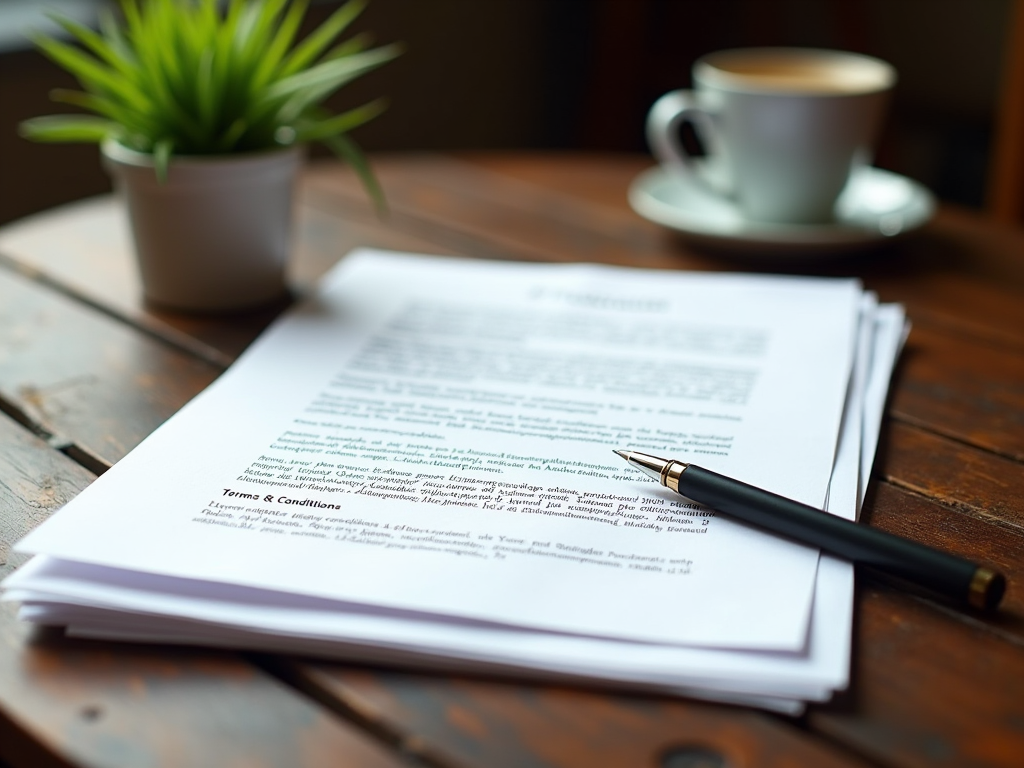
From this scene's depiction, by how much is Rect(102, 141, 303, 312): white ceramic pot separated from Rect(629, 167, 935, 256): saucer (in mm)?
304

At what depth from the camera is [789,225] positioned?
831 millimetres

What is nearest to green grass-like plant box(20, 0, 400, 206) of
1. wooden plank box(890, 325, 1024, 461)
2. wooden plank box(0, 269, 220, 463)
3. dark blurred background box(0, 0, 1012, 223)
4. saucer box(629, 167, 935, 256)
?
wooden plank box(0, 269, 220, 463)

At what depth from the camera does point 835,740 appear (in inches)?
13.5

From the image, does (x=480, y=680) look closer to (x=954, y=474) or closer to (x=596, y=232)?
(x=954, y=474)

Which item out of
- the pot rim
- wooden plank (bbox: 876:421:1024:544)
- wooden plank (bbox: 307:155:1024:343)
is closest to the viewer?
wooden plank (bbox: 876:421:1024:544)

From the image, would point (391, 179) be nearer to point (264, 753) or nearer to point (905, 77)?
point (264, 753)

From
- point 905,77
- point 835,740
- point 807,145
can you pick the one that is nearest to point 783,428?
point 835,740

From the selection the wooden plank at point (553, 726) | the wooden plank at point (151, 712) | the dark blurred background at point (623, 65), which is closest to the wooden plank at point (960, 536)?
the wooden plank at point (553, 726)

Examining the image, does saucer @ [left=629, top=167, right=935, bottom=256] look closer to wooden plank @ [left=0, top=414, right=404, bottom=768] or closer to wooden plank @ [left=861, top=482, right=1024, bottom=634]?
wooden plank @ [left=861, top=482, right=1024, bottom=634]

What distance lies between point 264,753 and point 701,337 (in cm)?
39

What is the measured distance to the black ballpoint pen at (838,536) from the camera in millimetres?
401

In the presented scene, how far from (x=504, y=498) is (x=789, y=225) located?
0.47 m

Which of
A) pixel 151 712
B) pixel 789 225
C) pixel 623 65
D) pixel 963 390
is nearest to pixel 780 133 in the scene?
pixel 789 225

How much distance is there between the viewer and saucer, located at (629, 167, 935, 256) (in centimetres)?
78
